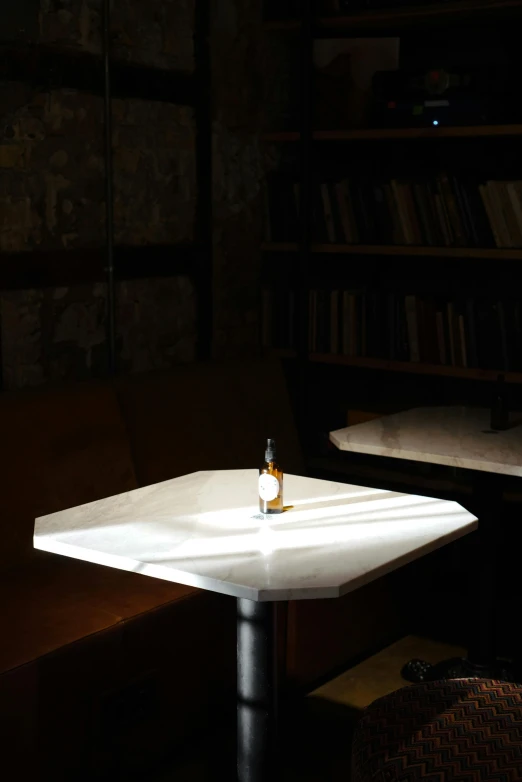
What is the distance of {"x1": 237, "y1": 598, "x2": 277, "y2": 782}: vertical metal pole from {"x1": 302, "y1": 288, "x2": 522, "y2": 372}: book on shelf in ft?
6.61

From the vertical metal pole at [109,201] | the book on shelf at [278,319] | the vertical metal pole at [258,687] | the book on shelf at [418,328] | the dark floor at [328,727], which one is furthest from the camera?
the book on shelf at [278,319]

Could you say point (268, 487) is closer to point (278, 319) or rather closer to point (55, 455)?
point (55, 455)

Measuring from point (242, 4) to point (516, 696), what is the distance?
3.02 metres

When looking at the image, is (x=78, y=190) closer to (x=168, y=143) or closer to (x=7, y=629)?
(x=168, y=143)

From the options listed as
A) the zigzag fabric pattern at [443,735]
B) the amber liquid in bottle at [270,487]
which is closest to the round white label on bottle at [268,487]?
the amber liquid in bottle at [270,487]

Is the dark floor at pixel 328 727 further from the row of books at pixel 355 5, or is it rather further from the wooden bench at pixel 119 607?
the row of books at pixel 355 5

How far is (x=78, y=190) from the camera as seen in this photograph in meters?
3.45

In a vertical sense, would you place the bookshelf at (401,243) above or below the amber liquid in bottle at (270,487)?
above

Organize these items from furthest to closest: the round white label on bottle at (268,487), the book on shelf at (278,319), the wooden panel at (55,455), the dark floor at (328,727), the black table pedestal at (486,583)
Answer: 1. the book on shelf at (278,319)
2. the black table pedestal at (486,583)
3. the wooden panel at (55,455)
4. the dark floor at (328,727)
5. the round white label on bottle at (268,487)

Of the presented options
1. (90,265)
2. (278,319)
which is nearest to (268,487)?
(90,265)

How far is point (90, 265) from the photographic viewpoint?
138 inches

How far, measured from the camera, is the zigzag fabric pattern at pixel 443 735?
1.79 metres

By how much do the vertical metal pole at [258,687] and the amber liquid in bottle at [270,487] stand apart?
31 cm

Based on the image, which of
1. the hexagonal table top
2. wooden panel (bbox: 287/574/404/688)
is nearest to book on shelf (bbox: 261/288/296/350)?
wooden panel (bbox: 287/574/404/688)
